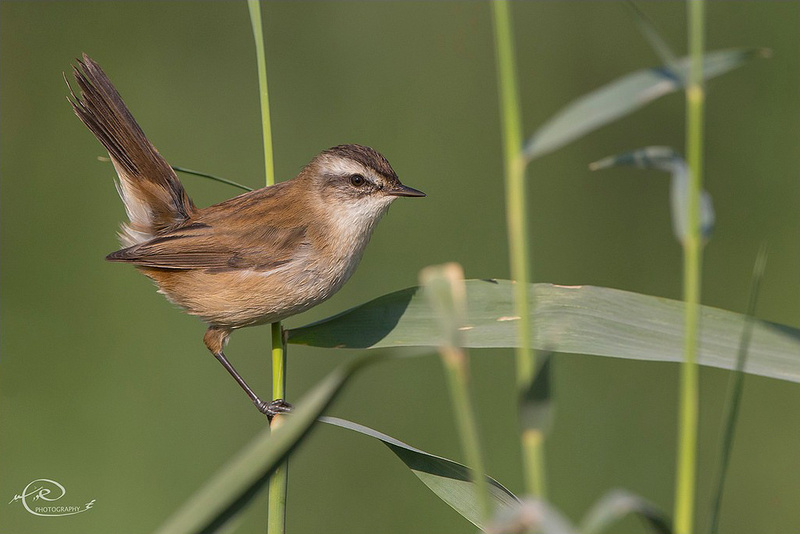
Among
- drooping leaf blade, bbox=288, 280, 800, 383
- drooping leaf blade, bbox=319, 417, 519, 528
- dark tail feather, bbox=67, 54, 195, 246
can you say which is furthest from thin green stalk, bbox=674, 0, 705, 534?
dark tail feather, bbox=67, 54, 195, 246

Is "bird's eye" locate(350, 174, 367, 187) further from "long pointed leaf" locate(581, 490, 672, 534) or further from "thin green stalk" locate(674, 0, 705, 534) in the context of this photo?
"long pointed leaf" locate(581, 490, 672, 534)

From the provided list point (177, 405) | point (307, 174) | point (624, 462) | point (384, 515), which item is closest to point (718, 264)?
point (624, 462)

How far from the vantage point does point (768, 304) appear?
494 cm

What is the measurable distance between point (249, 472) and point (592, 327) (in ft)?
2.77

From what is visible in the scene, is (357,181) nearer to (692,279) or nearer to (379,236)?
(379,236)

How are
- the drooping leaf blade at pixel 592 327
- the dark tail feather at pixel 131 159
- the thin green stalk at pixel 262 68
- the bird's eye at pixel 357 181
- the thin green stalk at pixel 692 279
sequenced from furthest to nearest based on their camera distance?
the bird's eye at pixel 357 181 → the dark tail feather at pixel 131 159 → the thin green stalk at pixel 262 68 → the drooping leaf blade at pixel 592 327 → the thin green stalk at pixel 692 279

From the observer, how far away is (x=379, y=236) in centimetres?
488

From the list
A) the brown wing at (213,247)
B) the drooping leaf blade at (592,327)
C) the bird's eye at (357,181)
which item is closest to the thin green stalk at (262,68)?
the drooping leaf blade at (592,327)

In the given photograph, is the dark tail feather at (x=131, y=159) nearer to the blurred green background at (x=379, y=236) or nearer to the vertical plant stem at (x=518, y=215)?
the blurred green background at (x=379, y=236)

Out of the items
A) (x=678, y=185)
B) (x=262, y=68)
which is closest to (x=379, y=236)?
(x=262, y=68)

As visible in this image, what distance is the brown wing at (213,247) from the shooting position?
3154mm
